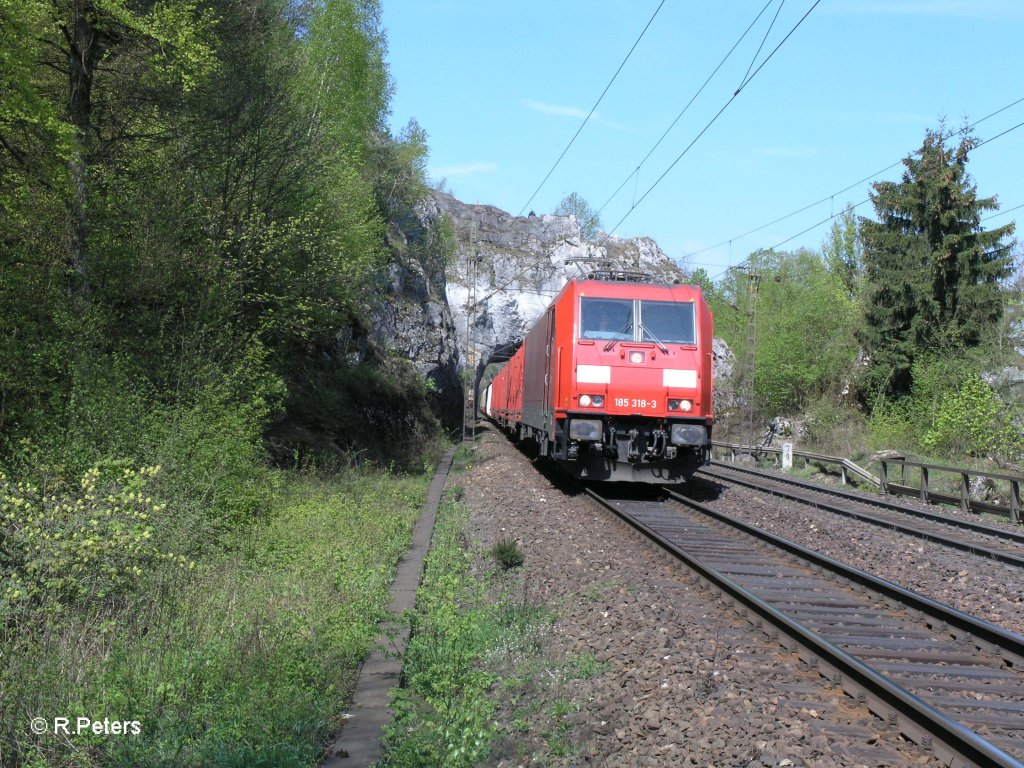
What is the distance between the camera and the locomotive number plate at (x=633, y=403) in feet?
44.9

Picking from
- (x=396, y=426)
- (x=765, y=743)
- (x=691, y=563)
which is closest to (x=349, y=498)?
(x=691, y=563)

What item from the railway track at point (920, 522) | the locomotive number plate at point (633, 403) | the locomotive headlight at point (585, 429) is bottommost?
the railway track at point (920, 522)

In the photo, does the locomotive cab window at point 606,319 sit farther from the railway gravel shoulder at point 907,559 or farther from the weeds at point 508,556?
the weeds at point 508,556

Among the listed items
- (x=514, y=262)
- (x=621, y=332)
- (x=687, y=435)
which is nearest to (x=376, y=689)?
(x=687, y=435)

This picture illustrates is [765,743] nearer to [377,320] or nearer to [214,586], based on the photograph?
[214,586]

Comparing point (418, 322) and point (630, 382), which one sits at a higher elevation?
point (418, 322)

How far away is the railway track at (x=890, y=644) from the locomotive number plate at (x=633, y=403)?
370cm

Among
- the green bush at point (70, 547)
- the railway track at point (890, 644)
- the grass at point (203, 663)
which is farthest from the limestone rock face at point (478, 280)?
the green bush at point (70, 547)

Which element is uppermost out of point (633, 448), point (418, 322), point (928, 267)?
point (928, 267)

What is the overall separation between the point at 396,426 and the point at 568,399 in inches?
559

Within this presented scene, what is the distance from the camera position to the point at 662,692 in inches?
204

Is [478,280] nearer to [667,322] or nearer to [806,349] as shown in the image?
[806,349]

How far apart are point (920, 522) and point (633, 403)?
4.79 meters

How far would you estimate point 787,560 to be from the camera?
947 cm
